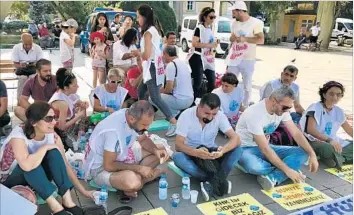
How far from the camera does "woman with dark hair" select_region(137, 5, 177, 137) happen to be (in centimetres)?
430

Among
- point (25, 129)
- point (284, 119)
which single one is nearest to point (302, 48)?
point (284, 119)

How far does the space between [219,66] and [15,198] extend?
10.5 meters

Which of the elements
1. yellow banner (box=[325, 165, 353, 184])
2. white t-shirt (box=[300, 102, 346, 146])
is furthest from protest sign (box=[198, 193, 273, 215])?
white t-shirt (box=[300, 102, 346, 146])

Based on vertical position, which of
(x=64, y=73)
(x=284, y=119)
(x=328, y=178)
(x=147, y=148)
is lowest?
(x=328, y=178)

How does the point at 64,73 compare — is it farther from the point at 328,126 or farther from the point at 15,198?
the point at 328,126

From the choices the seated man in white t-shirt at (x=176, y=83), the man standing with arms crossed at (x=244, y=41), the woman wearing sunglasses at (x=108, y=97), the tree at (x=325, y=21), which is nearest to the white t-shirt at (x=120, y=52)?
the seated man in white t-shirt at (x=176, y=83)

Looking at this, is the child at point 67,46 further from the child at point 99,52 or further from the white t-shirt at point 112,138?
the white t-shirt at point 112,138

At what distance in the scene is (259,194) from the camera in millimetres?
3314

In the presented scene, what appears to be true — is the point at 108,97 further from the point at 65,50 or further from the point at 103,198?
the point at 65,50

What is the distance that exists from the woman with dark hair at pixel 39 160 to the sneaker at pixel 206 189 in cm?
107

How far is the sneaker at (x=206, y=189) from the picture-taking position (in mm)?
3148

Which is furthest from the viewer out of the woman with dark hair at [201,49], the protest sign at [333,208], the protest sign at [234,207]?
the woman with dark hair at [201,49]

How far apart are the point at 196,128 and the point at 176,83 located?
5.84ft

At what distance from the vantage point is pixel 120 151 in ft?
9.76
